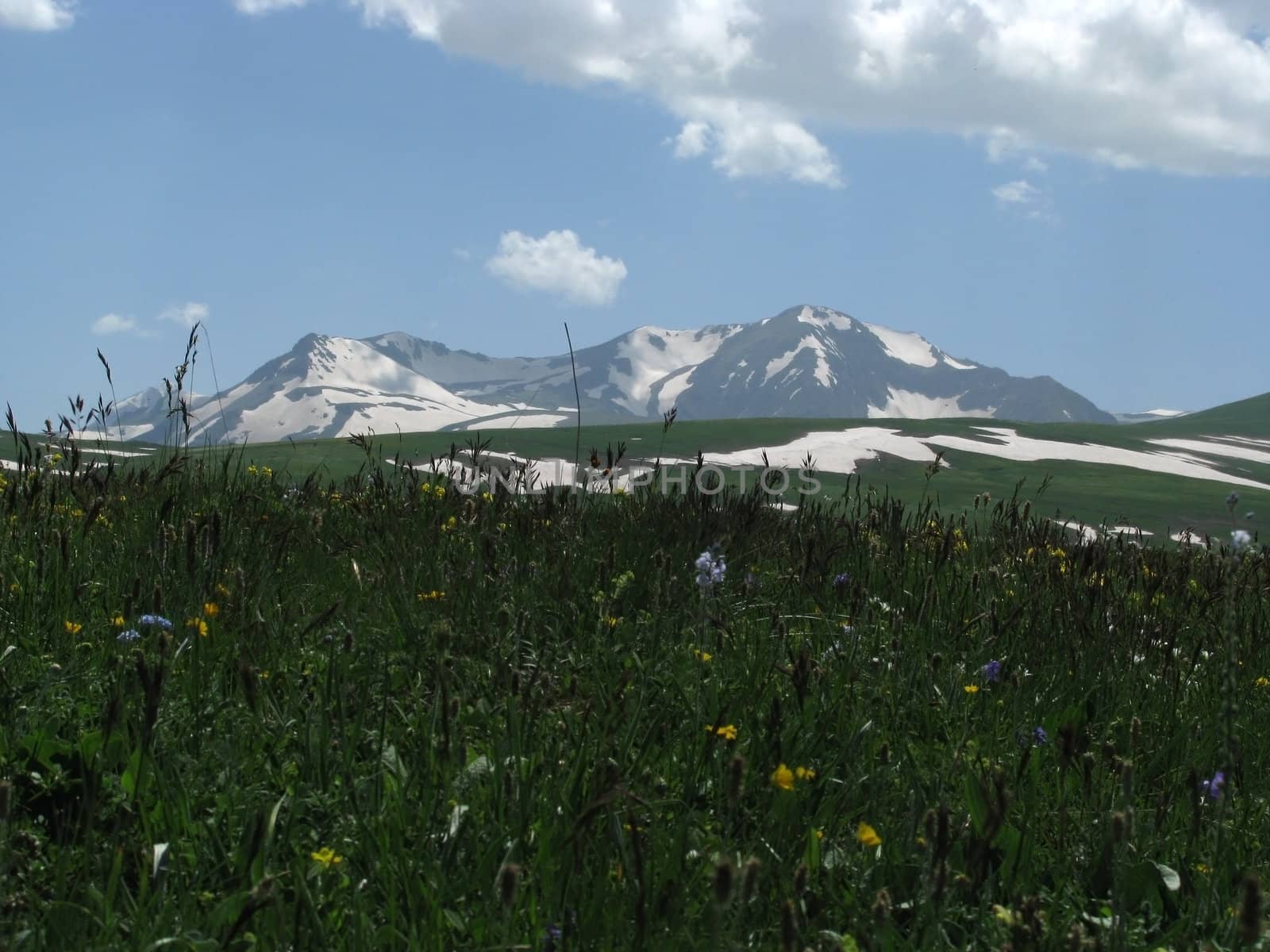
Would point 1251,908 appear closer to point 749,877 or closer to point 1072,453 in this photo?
point 749,877

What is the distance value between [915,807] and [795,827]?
0.45m

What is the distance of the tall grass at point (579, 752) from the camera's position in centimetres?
197

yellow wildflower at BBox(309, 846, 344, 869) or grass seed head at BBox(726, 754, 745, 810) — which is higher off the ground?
grass seed head at BBox(726, 754, 745, 810)

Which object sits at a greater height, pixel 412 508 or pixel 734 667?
pixel 412 508

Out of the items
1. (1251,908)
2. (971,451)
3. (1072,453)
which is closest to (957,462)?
(971,451)

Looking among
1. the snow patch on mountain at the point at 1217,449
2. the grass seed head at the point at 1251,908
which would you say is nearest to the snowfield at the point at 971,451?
the snow patch on mountain at the point at 1217,449

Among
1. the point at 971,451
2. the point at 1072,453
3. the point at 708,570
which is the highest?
the point at 708,570

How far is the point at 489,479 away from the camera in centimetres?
690

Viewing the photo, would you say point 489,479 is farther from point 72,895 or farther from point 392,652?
point 72,895

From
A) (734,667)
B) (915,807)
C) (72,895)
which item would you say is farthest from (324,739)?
(734,667)

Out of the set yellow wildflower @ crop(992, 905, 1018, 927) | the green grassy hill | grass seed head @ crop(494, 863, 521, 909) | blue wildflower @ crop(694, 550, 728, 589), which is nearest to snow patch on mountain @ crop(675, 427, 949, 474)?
the green grassy hill

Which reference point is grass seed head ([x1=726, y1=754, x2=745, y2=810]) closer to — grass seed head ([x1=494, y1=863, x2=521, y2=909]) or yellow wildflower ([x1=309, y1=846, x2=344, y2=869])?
grass seed head ([x1=494, y1=863, x2=521, y2=909])

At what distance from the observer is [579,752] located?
7.90 feet

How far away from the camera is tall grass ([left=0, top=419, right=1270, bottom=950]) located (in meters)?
1.97
